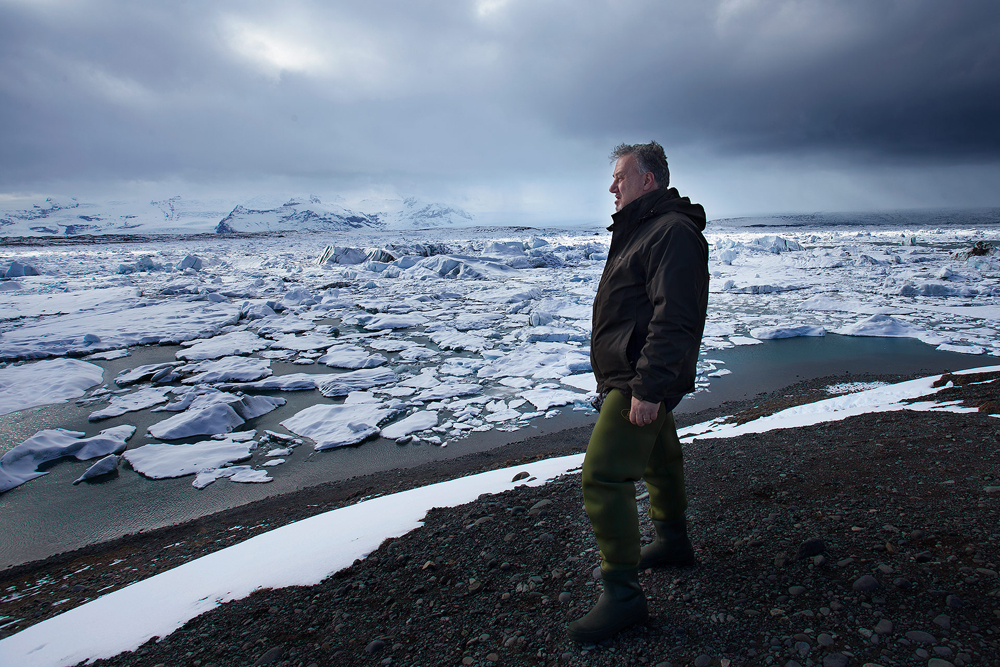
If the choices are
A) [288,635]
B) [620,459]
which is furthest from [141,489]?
[620,459]

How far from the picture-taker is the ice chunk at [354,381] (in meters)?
7.52

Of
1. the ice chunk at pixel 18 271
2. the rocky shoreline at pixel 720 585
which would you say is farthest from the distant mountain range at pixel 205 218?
the rocky shoreline at pixel 720 585

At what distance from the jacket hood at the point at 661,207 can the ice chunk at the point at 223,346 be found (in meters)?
9.68

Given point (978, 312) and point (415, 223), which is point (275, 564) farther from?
point (415, 223)

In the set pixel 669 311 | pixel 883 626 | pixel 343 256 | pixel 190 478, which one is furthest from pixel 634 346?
pixel 343 256

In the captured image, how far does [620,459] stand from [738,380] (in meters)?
7.02

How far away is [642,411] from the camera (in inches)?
59.6

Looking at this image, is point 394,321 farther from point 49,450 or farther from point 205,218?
point 205,218

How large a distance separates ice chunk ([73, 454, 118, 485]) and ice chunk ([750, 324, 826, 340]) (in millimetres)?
10842

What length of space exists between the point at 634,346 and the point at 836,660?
1.07 m

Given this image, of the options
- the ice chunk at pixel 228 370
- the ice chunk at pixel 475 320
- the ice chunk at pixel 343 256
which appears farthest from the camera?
the ice chunk at pixel 343 256

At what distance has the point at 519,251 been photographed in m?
29.0

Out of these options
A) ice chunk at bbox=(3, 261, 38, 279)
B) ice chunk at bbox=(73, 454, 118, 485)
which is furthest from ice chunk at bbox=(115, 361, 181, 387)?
ice chunk at bbox=(3, 261, 38, 279)

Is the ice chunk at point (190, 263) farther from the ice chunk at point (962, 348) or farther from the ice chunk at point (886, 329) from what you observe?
the ice chunk at point (962, 348)
